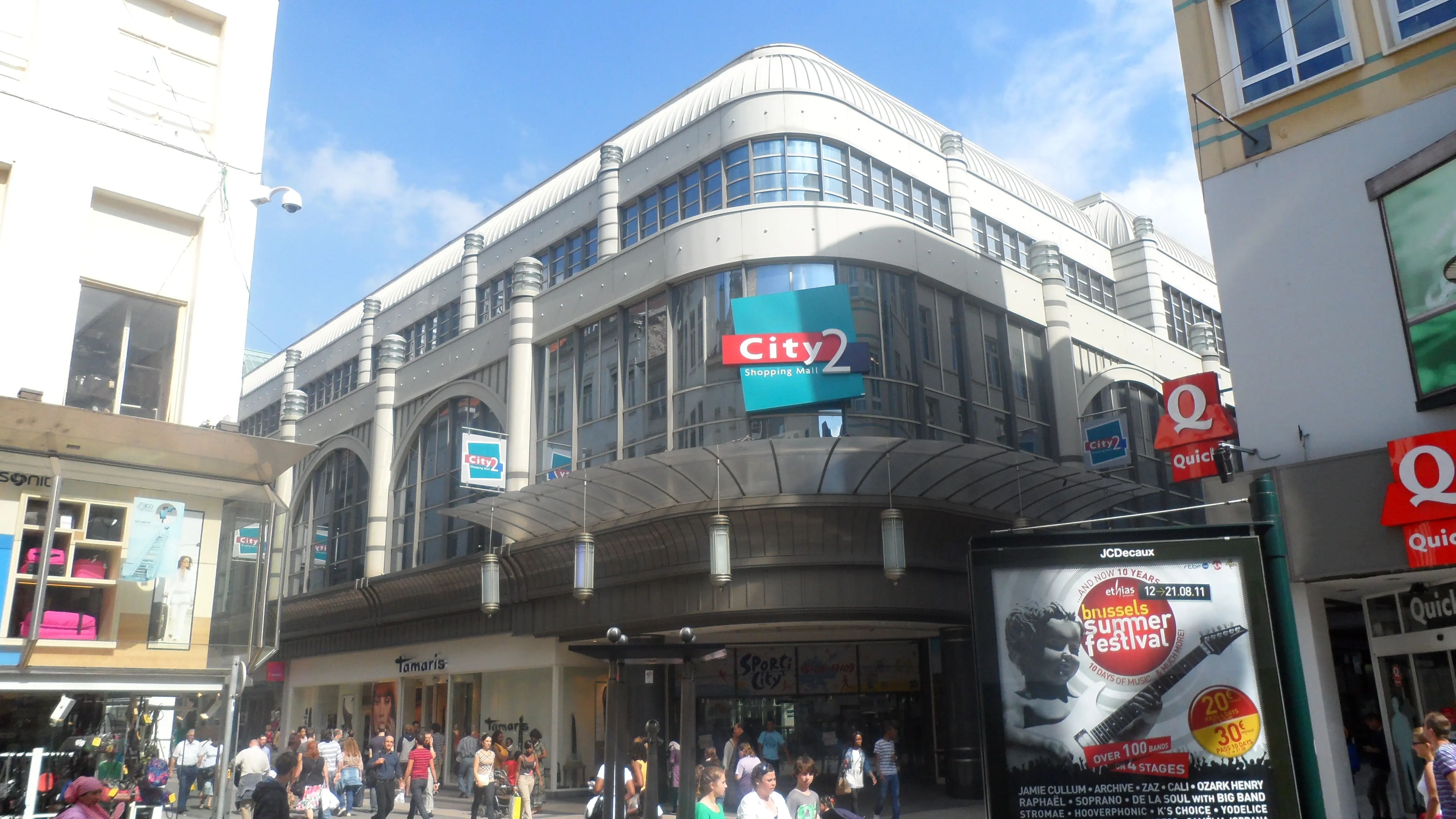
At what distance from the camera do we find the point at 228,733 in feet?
36.7

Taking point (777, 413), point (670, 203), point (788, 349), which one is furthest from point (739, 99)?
point (777, 413)

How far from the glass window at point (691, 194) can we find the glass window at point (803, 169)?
2510 mm

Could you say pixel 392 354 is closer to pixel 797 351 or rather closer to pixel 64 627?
pixel 797 351

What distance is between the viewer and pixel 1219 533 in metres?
6.18

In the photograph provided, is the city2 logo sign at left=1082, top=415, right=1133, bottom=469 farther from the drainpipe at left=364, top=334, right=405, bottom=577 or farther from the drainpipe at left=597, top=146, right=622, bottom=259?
the drainpipe at left=364, top=334, right=405, bottom=577

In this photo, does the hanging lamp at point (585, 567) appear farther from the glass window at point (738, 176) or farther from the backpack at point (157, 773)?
the backpack at point (157, 773)

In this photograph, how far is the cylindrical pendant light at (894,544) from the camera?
19.2m

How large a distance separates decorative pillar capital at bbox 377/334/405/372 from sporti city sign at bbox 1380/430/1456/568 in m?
29.4

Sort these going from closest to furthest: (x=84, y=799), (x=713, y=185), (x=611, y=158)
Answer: (x=84, y=799), (x=713, y=185), (x=611, y=158)

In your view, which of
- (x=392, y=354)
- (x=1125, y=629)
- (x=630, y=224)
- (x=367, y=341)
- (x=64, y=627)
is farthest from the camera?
(x=367, y=341)

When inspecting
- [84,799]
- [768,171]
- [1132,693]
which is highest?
[768,171]

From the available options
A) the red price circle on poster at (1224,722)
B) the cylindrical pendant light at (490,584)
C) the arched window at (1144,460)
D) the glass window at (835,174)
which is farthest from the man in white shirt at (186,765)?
the arched window at (1144,460)

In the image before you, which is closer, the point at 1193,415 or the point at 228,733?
the point at 228,733

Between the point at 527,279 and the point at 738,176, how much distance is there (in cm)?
747
